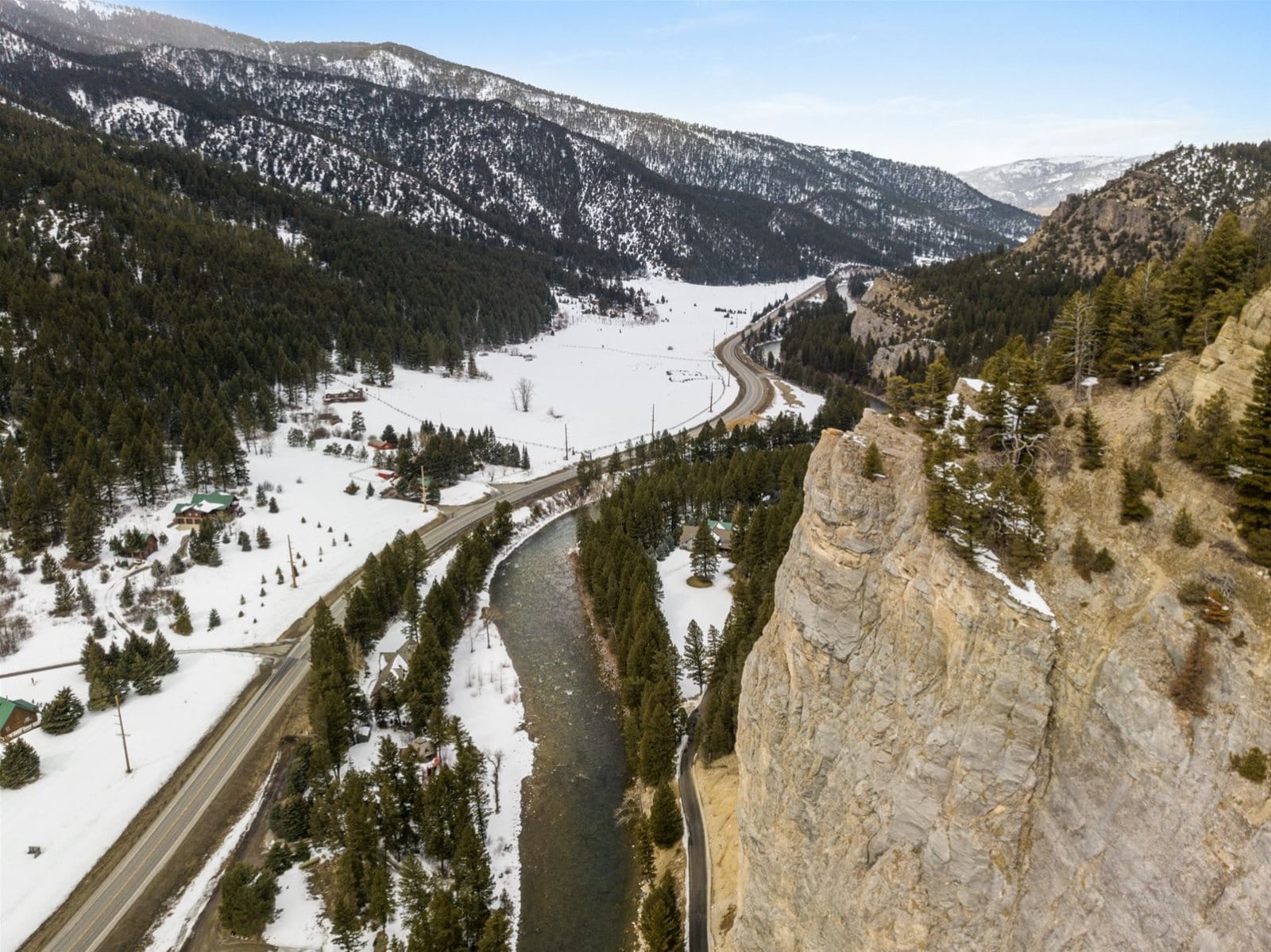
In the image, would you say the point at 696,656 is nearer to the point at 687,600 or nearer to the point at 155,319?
the point at 687,600

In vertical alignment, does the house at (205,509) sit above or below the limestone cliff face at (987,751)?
below

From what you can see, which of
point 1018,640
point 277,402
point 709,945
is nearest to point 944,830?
point 1018,640

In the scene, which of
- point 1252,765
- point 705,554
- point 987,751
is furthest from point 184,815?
point 1252,765

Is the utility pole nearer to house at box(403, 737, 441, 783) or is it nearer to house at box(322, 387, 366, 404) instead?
house at box(403, 737, 441, 783)

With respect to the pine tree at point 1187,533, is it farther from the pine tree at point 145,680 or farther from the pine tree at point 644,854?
the pine tree at point 145,680

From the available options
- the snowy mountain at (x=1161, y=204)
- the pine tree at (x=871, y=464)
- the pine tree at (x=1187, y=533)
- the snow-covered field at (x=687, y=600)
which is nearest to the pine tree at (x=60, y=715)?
the snow-covered field at (x=687, y=600)

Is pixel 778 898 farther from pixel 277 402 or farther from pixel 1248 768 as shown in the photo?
pixel 277 402
